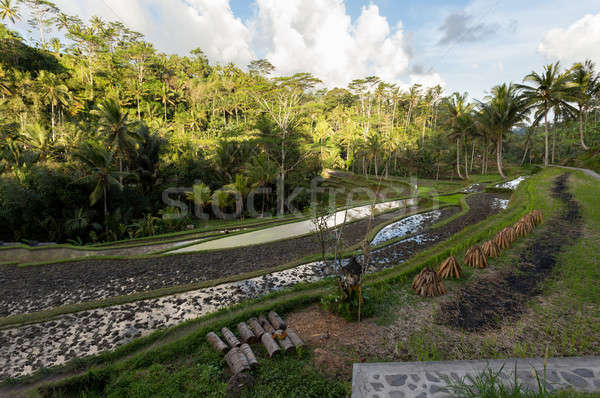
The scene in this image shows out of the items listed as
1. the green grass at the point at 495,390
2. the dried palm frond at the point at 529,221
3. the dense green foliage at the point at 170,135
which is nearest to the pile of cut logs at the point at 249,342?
the green grass at the point at 495,390

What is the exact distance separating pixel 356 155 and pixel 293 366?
35716mm

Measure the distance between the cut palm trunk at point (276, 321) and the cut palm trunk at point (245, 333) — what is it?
0.42 m

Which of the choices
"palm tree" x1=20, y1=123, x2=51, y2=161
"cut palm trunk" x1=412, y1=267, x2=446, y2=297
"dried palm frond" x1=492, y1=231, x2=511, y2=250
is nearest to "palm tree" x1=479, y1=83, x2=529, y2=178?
"dried palm frond" x1=492, y1=231, x2=511, y2=250

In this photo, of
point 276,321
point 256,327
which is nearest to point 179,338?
point 256,327

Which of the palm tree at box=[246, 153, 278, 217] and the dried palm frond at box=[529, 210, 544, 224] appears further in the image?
the palm tree at box=[246, 153, 278, 217]

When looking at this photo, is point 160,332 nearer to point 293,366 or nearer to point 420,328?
point 293,366

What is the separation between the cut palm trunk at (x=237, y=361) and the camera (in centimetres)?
333

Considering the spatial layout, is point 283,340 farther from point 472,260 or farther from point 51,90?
point 51,90

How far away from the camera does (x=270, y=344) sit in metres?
3.82

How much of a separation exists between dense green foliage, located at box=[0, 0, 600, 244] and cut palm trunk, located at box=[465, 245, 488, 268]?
14.2 meters

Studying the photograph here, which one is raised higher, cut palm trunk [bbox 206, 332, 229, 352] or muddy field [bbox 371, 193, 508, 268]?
muddy field [bbox 371, 193, 508, 268]

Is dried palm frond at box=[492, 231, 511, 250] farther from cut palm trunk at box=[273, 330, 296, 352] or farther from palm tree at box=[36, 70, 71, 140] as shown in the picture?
palm tree at box=[36, 70, 71, 140]

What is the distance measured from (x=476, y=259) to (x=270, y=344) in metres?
5.35

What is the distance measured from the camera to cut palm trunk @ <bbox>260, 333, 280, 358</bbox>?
3694mm
